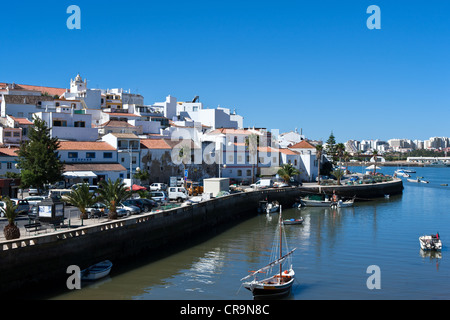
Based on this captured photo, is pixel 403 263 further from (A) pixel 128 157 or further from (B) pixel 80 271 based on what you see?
(A) pixel 128 157

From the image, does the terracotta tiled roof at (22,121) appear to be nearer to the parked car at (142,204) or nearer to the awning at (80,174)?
the awning at (80,174)

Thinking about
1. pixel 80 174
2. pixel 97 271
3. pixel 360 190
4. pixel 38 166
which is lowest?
pixel 97 271

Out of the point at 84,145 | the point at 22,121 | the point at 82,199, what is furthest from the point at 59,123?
the point at 82,199

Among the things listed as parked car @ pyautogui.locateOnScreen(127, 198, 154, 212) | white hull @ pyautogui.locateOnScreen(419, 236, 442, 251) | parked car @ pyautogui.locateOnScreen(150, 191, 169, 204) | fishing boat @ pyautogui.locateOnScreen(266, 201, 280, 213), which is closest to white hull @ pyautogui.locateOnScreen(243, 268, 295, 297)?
white hull @ pyautogui.locateOnScreen(419, 236, 442, 251)

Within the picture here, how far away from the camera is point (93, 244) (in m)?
31.2

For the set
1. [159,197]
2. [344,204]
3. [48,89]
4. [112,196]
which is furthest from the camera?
[48,89]

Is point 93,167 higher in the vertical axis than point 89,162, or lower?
lower

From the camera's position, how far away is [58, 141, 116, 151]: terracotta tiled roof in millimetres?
61703

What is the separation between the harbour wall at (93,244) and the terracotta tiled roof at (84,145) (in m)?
21.0

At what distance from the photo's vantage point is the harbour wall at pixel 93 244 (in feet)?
84.2

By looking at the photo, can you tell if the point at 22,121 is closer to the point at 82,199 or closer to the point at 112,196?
the point at 82,199

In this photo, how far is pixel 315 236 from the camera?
47500 millimetres

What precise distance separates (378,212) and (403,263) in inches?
1259

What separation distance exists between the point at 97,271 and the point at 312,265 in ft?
50.5
